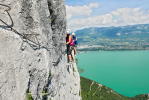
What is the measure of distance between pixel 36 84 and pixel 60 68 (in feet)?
11.6

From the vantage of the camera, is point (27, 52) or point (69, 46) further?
point (69, 46)

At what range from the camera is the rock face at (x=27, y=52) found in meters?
6.13

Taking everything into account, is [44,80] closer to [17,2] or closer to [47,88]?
[47,88]

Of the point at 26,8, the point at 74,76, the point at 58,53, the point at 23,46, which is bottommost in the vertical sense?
the point at 74,76

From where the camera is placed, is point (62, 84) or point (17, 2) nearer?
point (17, 2)

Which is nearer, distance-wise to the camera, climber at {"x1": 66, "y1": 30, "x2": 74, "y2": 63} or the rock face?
the rock face

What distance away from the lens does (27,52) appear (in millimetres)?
7191

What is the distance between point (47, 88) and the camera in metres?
8.86

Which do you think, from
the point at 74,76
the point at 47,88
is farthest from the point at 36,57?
the point at 74,76

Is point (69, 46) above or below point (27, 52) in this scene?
below

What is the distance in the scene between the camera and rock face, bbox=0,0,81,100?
613 cm

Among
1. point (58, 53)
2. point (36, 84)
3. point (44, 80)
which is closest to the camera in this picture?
point (36, 84)

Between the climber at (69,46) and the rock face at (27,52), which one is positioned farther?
the climber at (69,46)

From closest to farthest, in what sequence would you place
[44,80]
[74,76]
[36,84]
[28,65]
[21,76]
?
1. [21,76]
2. [28,65]
3. [36,84]
4. [44,80]
5. [74,76]
